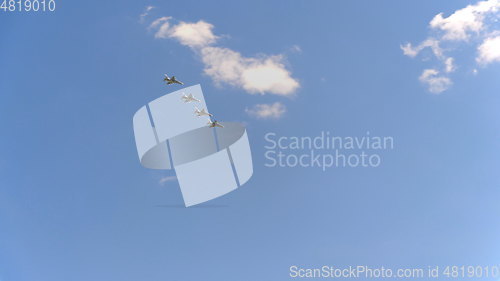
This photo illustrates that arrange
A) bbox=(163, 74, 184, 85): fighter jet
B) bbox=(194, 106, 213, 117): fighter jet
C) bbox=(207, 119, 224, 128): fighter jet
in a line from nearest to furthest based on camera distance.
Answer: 1. bbox=(163, 74, 184, 85): fighter jet
2. bbox=(194, 106, 213, 117): fighter jet
3. bbox=(207, 119, 224, 128): fighter jet

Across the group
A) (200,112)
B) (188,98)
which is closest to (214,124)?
(200,112)

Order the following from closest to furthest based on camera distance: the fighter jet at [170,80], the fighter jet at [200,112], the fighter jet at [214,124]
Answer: the fighter jet at [170,80] → the fighter jet at [200,112] → the fighter jet at [214,124]

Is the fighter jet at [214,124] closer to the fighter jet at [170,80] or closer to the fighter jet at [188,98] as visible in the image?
the fighter jet at [188,98]

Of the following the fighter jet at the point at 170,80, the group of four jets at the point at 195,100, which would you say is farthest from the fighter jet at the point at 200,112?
the fighter jet at the point at 170,80

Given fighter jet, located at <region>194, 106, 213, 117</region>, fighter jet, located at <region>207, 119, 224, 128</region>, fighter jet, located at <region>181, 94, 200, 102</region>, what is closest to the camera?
fighter jet, located at <region>181, 94, 200, 102</region>

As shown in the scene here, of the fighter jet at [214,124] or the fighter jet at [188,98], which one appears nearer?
the fighter jet at [188,98]

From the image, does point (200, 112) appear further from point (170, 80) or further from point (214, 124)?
point (170, 80)

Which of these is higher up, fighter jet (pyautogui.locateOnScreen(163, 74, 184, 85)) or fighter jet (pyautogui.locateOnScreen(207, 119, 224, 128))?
fighter jet (pyautogui.locateOnScreen(163, 74, 184, 85))

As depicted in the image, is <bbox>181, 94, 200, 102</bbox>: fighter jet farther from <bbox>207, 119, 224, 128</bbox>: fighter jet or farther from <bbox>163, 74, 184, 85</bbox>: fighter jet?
<bbox>207, 119, 224, 128</bbox>: fighter jet

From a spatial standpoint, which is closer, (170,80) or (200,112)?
(170,80)

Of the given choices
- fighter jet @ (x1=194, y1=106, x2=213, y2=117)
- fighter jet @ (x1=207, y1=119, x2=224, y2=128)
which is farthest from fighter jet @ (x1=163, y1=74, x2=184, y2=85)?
fighter jet @ (x1=207, y1=119, x2=224, y2=128)

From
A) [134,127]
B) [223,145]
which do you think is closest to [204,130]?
[223,145]

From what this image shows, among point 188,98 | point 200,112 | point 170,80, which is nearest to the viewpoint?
point 170,80

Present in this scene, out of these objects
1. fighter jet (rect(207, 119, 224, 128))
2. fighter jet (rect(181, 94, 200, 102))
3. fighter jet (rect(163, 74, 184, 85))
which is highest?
fighter jet (rect(163, 74, 184, 85))
